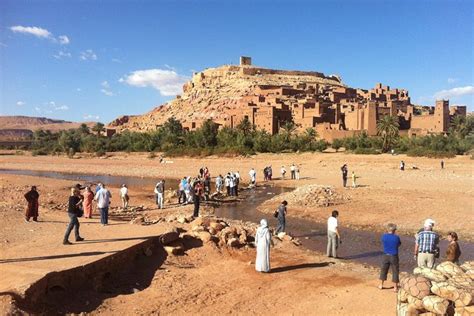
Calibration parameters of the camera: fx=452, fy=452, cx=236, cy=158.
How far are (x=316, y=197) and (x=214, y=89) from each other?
297ft

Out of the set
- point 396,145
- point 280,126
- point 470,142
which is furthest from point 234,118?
point 470,142

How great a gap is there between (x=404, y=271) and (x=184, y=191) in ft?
36.9

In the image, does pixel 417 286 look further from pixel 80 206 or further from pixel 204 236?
pixel 80 206

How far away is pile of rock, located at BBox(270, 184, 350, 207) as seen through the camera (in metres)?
19.3

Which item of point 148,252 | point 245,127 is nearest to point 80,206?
point 148,252

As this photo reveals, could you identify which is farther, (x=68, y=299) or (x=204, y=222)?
(x=204, y=222)

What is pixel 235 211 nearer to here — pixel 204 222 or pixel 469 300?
pixel 204 222

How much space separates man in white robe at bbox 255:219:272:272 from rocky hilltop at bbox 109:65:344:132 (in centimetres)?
8273

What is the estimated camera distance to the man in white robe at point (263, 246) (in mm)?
9477

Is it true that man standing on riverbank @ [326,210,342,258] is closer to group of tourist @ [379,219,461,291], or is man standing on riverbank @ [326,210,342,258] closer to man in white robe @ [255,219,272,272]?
man in white robe @ [255,219,272,272]

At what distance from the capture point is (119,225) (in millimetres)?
12539

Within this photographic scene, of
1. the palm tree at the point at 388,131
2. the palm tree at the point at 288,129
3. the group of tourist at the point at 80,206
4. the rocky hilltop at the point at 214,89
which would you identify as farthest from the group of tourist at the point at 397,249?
the rocky hilltop at the point at 214,89

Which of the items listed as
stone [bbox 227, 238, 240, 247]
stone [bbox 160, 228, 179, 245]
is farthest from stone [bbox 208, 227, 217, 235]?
stone [bbox 160, 228, 179, 245]

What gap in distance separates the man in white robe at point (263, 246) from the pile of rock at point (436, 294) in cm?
351
